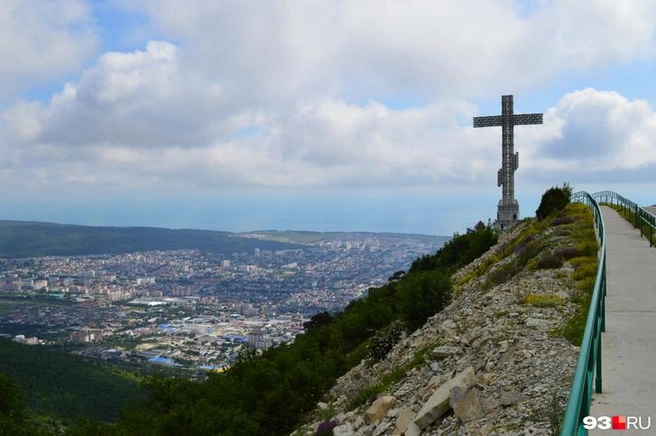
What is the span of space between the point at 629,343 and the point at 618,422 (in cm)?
300

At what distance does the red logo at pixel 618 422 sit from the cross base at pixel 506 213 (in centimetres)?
4435

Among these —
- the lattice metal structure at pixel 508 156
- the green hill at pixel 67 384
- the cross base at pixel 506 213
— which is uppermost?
the lattice metal structure at pixel 508 156

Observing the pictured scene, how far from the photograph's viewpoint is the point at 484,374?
337 inches

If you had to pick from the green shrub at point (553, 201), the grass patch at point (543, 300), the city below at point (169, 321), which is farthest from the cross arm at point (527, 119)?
the city below at point (169, 321)

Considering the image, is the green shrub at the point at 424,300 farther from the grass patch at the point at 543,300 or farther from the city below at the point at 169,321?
the city below at the point at 169,321

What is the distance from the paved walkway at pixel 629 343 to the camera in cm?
567

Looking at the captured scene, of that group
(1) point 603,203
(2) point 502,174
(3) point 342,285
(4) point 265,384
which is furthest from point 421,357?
(3) point 342,285

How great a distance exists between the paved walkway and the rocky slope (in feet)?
1.90

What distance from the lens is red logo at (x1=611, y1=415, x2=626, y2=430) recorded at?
5.14 meters

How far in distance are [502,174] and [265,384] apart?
3479 centimetres

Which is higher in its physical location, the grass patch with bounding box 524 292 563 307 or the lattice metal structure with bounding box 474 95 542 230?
the lattice metal structure with bounding box 474 95 542 230

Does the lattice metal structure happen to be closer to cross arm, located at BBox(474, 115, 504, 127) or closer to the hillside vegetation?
cross arm, located at BBox(474, 115, 504, 127)

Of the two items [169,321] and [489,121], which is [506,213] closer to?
[489,121]

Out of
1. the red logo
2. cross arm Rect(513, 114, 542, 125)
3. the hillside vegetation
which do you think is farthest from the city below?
the red logo
